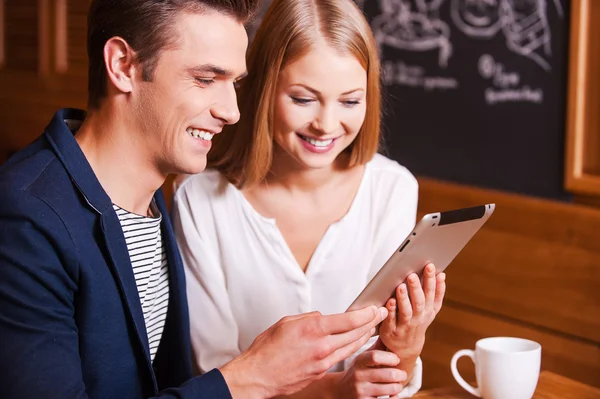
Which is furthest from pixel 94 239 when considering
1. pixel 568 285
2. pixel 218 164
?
pixel 568 285

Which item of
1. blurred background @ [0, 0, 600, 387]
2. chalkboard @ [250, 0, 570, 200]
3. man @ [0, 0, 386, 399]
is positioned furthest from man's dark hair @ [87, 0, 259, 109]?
blurred background @ [0, 0, 600, 387]

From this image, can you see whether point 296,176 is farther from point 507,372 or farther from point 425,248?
point 507,372

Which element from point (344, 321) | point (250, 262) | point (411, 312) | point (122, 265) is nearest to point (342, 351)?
point (344, 321)

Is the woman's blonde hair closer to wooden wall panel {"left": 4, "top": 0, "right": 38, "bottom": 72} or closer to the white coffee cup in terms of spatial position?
the white coffee cup

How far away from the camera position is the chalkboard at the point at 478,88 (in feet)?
8.68

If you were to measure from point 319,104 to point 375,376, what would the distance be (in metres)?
0.52

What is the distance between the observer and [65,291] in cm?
136

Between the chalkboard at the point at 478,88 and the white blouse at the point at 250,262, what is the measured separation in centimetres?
74

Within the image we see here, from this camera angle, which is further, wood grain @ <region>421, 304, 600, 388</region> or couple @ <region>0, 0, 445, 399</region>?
wood grain @ <region>421, 304, 600, 388</region>

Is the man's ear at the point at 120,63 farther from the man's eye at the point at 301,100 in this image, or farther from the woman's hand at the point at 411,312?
the woman's hand at the point at 411,312

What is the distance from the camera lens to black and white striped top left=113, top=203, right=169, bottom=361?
60.7 inches

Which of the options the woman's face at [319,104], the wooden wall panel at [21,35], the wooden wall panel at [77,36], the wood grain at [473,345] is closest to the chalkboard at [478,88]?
the wood grain at [473,345]

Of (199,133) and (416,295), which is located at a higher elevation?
(199,133)

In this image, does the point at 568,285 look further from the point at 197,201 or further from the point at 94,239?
the point at 94,239
